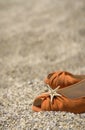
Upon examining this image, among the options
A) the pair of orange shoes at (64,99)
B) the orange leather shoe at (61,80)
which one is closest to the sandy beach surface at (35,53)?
the pair of orange shoes at (64,99)

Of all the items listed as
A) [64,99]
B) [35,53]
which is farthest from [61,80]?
[35,53]

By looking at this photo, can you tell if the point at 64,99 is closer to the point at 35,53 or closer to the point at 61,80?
the point at 61,80

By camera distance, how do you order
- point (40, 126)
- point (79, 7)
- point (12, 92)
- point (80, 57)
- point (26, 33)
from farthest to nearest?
point (79, 7), point (26, 33), point (80, 57), point (12, 92), point (40, 126)

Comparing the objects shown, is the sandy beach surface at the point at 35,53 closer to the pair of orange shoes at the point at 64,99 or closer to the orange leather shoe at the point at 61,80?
the pair of orange shoes at the point at 64,99

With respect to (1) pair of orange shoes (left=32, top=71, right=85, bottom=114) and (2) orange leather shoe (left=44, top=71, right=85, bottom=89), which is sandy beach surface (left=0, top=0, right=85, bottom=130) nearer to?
(1) pair of orange shoes (left=32, top=71, right=85, bottom=114)

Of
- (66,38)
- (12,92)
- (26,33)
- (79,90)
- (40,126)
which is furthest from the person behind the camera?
(26,33)

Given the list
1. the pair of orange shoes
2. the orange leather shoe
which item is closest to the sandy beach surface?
Answer: the pair of orange shoes

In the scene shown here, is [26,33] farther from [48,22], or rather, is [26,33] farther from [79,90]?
[79,90]

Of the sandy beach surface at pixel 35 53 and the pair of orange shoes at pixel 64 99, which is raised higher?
the sandy beach surface at pixel 35 53

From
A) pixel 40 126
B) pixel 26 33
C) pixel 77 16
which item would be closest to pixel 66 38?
pixel 26 33
